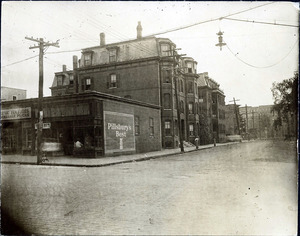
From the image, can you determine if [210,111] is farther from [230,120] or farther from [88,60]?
[88,60]

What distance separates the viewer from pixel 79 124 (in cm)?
1789

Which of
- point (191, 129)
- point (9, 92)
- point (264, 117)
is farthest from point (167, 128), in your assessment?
point (9, 92)

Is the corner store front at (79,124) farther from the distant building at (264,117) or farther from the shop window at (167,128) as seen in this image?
the distant building at (264,117)

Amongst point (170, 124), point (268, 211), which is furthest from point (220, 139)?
point (268, 211)

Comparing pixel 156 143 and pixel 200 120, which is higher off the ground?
pixel 200 120

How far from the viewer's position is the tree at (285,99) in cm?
544

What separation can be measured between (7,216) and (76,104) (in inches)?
488

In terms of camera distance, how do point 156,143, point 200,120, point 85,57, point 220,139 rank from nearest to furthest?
point 156,143, point 85,57, point 200,120, point 220,139

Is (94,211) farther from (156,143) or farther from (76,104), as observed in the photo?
(156,143)

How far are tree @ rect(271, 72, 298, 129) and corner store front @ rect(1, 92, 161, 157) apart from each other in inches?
493

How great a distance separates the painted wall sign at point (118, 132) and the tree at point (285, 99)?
1275 centimetres

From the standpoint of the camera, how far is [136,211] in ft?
18.6

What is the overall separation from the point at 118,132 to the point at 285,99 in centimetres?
1446

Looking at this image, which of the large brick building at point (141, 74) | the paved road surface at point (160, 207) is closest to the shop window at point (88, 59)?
the large brick building at point (141, 74)
